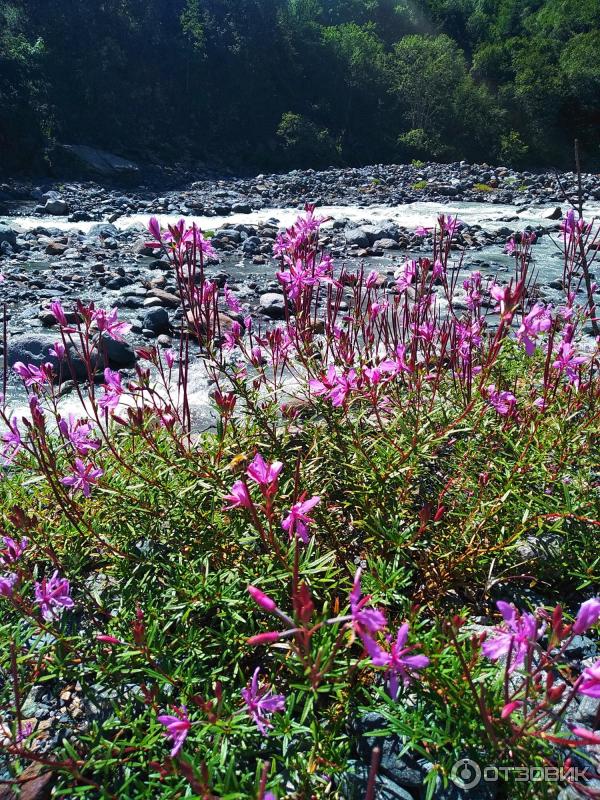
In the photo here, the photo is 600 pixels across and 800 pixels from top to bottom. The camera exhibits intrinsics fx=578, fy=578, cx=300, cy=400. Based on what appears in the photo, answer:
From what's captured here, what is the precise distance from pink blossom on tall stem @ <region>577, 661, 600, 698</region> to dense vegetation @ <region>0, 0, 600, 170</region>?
2441 cm

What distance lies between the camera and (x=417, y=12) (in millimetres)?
57812

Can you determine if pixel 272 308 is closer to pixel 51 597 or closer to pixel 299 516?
pixel 51 597

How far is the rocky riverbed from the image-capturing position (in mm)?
6352

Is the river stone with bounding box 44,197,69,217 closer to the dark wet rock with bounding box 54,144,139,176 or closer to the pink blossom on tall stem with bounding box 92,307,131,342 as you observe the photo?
the dark wet rock with bounding box 54,144,139,176

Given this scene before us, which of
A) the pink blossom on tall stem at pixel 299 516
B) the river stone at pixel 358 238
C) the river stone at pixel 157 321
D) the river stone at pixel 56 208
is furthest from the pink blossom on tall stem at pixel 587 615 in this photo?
the river stone at pixel 56 208

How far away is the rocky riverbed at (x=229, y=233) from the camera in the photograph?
20.8ft

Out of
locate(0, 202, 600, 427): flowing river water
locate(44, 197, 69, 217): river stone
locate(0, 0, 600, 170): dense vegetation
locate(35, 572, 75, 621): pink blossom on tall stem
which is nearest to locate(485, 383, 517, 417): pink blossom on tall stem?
locate(35, 572, 75, 621): pink blossom on tall stem

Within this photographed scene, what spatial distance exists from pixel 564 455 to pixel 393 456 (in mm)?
545

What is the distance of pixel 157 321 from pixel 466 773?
5.06 meters

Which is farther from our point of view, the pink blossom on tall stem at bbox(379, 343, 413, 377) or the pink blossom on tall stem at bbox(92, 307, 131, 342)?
the pink blossom on tall stem at bbox(92, 307, 131, 342)

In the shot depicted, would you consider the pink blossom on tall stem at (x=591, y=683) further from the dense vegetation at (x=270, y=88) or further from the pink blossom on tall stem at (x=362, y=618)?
the dense vegetation at (x=270, y=88)

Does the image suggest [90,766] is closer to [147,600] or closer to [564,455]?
[147,600]

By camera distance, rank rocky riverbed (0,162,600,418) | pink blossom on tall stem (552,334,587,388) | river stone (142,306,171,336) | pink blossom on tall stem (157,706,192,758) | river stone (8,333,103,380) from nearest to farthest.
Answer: pink blossom on tall stem (157,706,192,758) < pink blossom on tall stem (552,334,587,388) < river stone (8,333,103,380) < river stone (142,306,171,336) < rocky riverbed (0,162,600,418)

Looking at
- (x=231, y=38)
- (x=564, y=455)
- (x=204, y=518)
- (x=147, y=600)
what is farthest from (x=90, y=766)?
(x=231, y=38)
